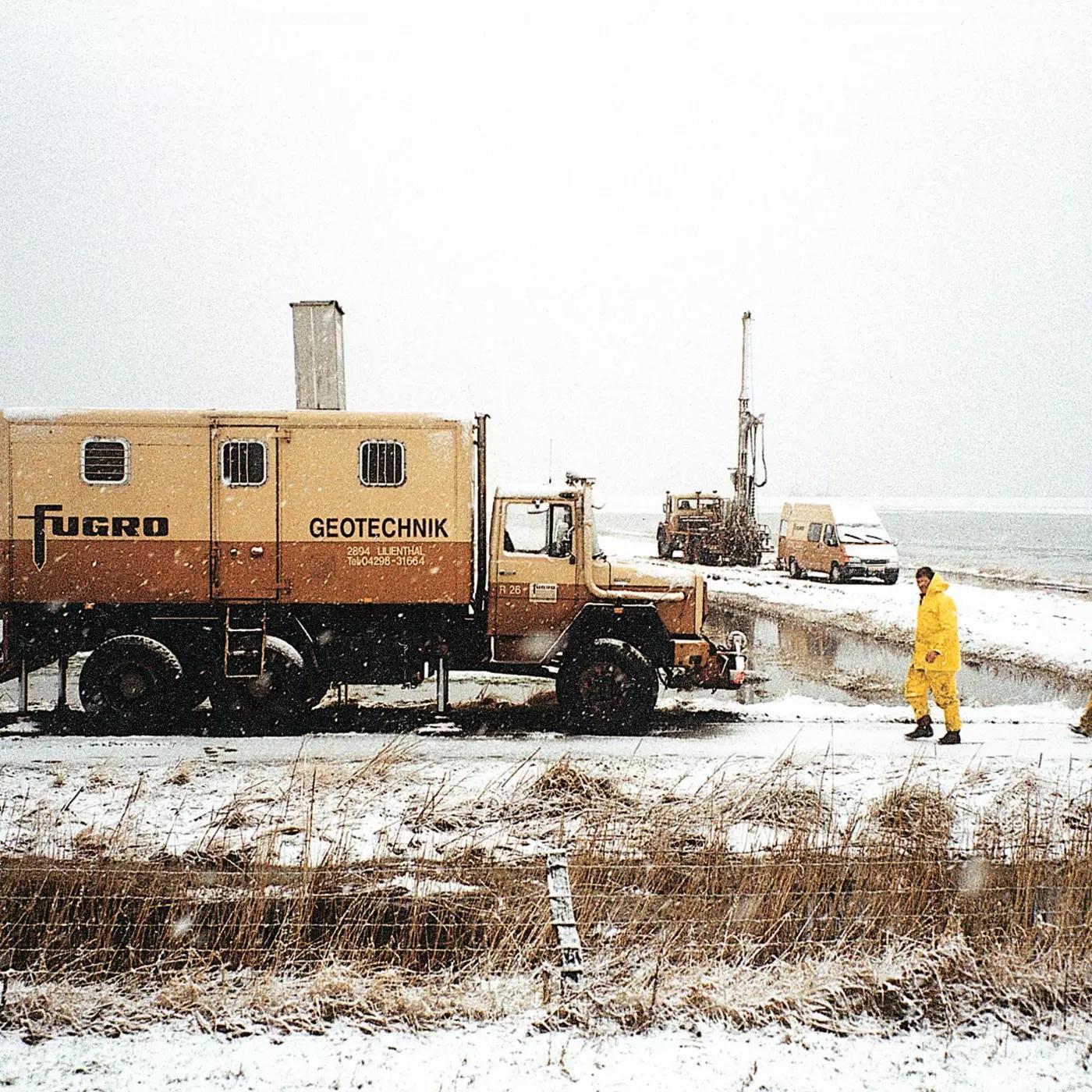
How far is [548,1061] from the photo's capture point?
4.20m

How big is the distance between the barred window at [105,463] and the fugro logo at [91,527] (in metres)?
0.38

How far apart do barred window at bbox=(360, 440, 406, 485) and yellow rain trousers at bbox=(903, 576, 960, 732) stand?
5.46 metres

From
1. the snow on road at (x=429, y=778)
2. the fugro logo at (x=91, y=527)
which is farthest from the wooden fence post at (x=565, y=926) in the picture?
the fugro logo at (x=91, y=527)

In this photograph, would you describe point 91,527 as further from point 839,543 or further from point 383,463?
point 839,543

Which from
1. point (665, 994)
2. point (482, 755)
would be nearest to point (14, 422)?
point (482, 755)

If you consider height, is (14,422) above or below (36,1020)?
above

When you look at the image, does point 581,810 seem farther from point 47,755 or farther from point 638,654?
point 47,755

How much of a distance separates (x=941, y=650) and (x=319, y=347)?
781 cm

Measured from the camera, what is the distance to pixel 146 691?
33.4ft

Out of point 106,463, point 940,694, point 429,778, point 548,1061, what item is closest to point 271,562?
point 106,463

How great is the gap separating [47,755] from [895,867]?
292 inches

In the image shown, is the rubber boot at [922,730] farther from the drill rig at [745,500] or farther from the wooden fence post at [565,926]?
the drill rig at [745,500]

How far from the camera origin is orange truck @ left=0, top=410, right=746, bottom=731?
33.6ft

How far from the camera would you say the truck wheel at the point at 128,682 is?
Result: 1014cm
